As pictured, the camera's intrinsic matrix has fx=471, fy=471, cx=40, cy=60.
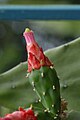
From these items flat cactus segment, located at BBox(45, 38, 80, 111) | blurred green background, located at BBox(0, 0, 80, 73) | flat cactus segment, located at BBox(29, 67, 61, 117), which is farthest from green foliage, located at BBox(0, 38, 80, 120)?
blurred green background, located at BBox(0, 0, 80, 73)

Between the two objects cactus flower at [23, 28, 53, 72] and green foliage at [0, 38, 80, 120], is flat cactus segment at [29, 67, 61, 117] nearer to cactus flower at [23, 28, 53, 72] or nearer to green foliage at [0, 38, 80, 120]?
cactus flower at [23, 28, 53, 72]

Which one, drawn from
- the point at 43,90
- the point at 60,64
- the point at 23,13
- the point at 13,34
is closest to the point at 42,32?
the point at 13,34

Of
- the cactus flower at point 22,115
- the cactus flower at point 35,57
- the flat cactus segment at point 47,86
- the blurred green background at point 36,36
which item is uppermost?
the blurred green background at point 36,36

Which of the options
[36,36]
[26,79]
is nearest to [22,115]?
[26,79]

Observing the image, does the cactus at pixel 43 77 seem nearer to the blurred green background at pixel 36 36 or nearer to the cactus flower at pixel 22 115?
the cactus flower at pixel 22 115

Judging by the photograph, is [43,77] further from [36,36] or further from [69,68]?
[36,36]

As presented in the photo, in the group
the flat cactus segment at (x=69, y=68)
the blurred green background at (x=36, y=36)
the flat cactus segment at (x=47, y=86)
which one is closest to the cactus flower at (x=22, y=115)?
the flat cactus segment at (x=47, y=86)

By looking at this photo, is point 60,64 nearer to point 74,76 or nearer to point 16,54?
point 74,76
